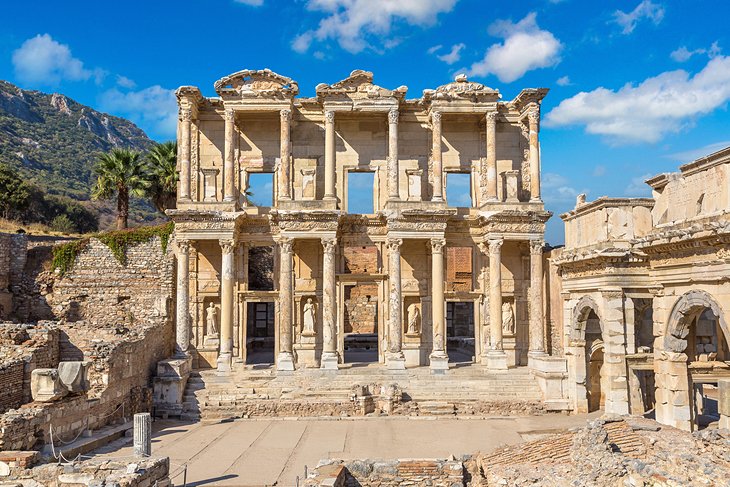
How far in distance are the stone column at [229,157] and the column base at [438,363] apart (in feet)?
32.7

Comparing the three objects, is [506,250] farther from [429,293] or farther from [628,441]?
[628,441]

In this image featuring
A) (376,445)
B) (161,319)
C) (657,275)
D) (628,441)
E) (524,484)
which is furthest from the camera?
(161,319)

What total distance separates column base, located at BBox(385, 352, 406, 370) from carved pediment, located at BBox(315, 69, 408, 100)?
10.2 m

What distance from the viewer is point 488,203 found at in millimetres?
25719

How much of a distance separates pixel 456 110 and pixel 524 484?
1714 cm

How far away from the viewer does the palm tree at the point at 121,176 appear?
3172 cm

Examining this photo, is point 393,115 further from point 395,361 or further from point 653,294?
point 653,294

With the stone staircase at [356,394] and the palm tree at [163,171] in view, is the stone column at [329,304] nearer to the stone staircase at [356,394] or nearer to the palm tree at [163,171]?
the stone staircase at [356,394]

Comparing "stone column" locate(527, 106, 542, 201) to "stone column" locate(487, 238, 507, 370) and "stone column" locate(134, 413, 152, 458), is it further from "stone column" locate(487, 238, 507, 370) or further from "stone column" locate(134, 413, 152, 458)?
"stone column" locate(134, 413, 152, 458)

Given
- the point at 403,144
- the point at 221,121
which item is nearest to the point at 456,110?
the point at 403,144

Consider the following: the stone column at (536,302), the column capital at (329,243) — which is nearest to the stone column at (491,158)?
the stone column at (536,302)

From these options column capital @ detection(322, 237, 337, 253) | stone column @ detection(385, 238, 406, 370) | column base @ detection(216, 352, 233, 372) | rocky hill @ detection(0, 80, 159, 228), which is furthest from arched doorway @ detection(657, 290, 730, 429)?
rocky hill @ detection(0, 80, 159, 228)

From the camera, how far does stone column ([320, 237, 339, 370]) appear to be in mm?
24594

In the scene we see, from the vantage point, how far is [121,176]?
1249 inches
